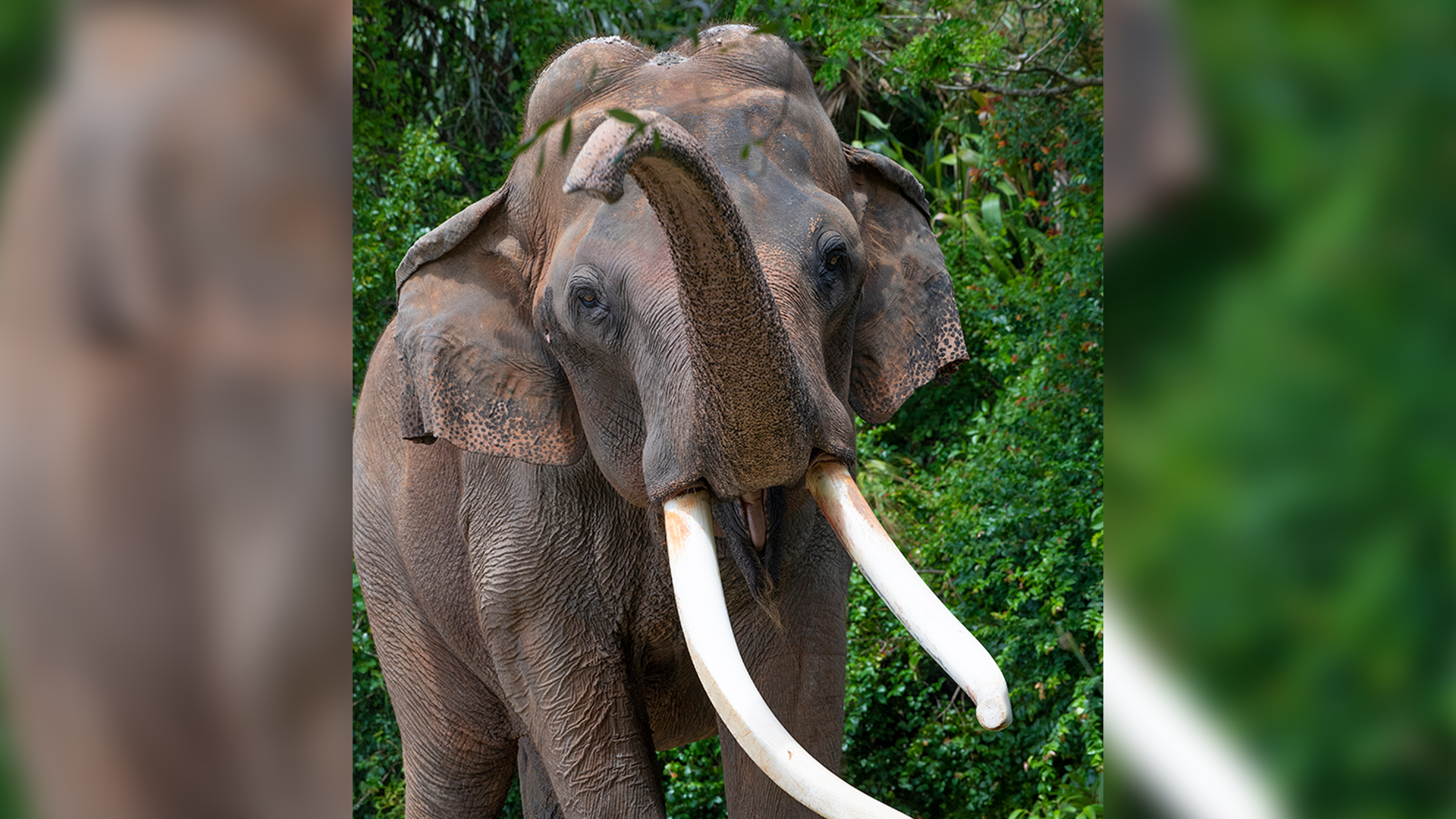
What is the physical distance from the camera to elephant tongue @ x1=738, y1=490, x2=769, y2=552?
7.90 ft

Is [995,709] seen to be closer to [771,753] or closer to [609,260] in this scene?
[771,753]

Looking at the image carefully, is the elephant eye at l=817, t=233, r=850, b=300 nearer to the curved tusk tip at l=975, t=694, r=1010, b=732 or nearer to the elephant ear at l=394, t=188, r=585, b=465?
the elephant ear at l=394, t=188, r=585, b=465

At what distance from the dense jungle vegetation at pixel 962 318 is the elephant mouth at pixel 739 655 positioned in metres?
1.86

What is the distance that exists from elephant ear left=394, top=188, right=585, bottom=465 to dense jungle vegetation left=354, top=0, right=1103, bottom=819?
108 centimetres

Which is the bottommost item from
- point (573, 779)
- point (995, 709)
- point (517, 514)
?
point (573, 779)

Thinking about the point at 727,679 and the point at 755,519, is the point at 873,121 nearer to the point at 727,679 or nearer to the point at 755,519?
the point at 755,519

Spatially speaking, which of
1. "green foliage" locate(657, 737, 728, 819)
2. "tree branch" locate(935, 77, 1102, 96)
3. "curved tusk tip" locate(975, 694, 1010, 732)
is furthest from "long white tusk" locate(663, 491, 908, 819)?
"green foliage" locate(657, 737, 728, 819)

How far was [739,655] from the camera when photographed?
7.20 feet
